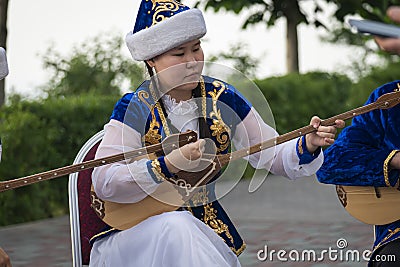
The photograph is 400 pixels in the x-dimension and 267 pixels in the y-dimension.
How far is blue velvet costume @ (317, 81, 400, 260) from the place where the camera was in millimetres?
3318

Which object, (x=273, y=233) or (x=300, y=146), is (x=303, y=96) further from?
(x=300, y=146)

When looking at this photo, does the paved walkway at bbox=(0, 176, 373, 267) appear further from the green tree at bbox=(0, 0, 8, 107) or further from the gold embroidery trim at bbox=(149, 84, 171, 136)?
the gold embroidery trim at bbox=(149, 84, 171, 136)

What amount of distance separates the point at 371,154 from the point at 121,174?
103 centimetres

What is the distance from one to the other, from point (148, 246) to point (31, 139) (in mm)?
4910

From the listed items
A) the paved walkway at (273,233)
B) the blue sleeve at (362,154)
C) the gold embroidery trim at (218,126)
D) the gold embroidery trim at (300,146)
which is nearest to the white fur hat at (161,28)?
the gold embroidery trim at (218,126)

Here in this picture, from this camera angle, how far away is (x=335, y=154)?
3.44 metres

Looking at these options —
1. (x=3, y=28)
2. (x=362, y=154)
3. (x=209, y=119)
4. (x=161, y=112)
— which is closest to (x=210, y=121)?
(x=209, y=119)

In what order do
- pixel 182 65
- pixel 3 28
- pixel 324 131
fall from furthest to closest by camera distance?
pixel 3 28
pixel 182 65
pixel 324 131

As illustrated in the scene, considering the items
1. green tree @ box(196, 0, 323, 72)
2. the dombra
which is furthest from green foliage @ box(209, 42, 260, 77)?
the dombra

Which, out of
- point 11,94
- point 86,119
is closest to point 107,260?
point 86,119

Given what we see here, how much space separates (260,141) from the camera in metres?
3.27

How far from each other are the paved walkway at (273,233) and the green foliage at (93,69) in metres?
4.56

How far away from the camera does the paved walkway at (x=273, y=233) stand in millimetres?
5988

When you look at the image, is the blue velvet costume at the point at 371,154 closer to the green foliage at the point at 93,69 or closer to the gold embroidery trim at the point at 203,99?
the gold embroidery trim at the point at 203,99
